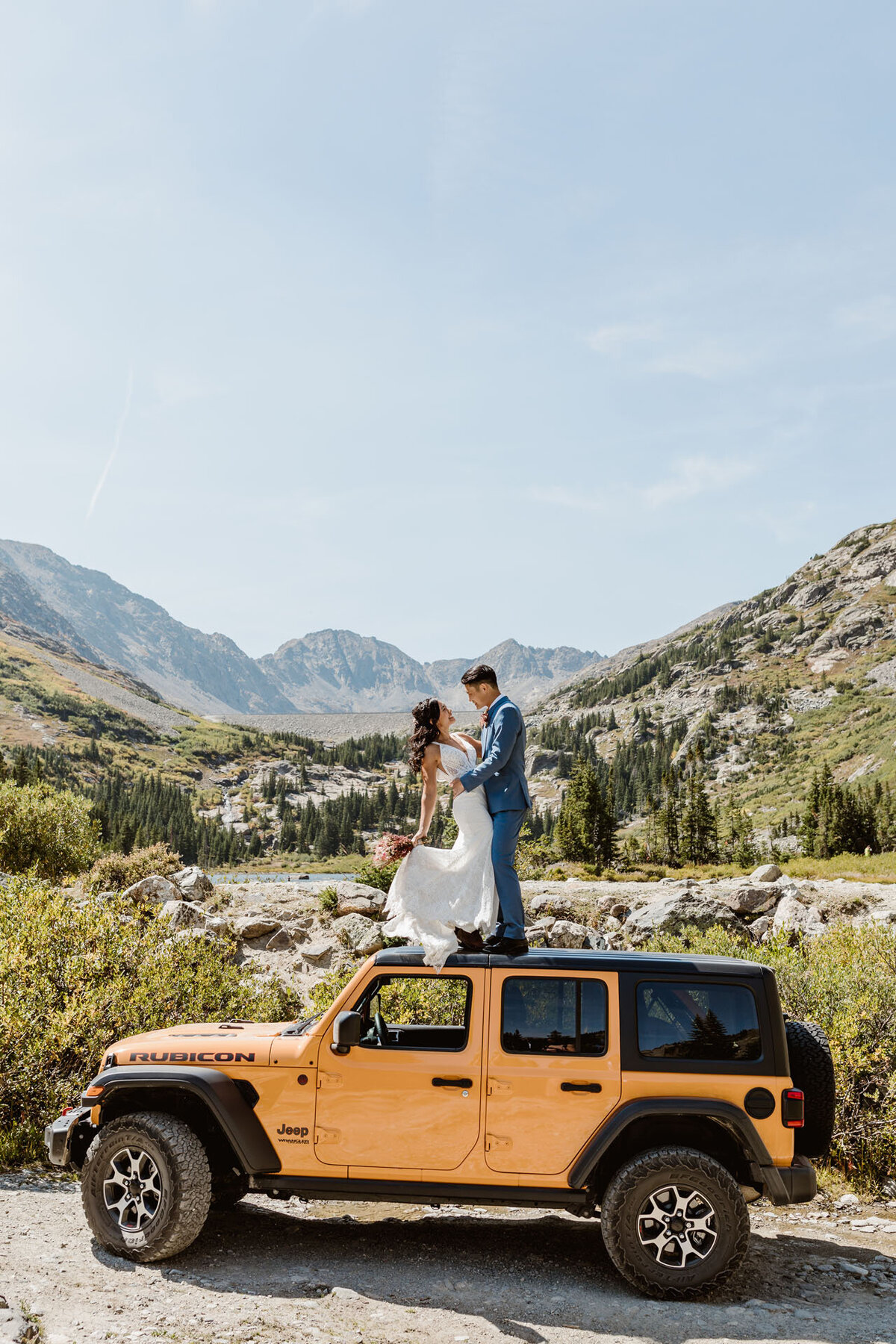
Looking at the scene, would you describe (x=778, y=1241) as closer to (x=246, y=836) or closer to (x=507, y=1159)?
(x=507, y=1159)

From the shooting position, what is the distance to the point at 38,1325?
5.02 metres

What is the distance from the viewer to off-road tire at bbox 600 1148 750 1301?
5.81 metres

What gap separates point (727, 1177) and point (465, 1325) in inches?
77.6

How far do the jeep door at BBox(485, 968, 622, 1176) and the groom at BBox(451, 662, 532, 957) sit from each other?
0.67 metres

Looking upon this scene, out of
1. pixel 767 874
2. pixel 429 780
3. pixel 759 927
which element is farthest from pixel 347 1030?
pixel 767 874

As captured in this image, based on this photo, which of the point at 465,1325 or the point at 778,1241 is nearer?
the point at 465,1325

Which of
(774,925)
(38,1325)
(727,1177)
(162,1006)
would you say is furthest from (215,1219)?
(774,925)

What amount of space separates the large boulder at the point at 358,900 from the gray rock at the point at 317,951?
105 inches

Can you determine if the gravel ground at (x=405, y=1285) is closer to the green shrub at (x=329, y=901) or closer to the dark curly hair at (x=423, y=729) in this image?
the dark curly hair at (x=423, y=729)

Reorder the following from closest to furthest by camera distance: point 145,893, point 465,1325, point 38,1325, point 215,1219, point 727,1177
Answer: point 38,1325
point 465,1325
point 727,1177
point 215,1219
point 145,893

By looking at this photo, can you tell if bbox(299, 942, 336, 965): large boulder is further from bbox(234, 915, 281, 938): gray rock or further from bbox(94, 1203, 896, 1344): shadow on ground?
bbox(94, 1203, 896, 1344): shadow on ground

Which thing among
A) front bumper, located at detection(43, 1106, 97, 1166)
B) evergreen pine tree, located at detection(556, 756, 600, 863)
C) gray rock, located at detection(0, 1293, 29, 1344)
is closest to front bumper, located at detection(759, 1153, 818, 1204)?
gray rock, located at detection(0, 1293, 29, 1344)

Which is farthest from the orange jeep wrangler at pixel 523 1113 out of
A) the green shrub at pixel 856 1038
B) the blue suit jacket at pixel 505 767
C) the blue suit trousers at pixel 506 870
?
the green shrub at pixel 856 1038

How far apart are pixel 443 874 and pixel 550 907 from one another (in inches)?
891
